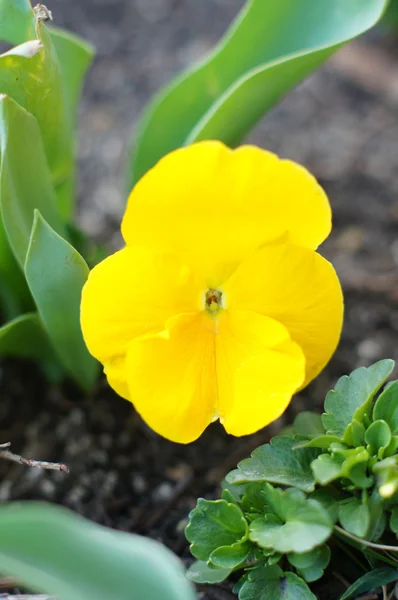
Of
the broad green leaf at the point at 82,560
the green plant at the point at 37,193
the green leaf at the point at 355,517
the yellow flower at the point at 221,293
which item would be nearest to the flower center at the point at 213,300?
the yellow flower at the point at 221,293

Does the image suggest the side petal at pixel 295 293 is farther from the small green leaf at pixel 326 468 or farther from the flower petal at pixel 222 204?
the small green leaf at pixel 326 468

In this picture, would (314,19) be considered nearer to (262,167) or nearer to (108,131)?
(262,167)

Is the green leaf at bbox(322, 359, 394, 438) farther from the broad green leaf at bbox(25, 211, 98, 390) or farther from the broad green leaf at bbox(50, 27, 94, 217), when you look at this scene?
the broad green leaf at bbox(50, 27, 94, 217)

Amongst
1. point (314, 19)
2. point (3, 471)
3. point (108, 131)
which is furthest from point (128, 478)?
point (108, 131)

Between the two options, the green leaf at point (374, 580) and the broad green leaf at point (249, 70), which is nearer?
the green leaf at point (374, 580)

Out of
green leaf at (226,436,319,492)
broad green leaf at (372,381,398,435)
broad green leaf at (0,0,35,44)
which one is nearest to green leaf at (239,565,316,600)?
green leaf at (226,436,319,492)

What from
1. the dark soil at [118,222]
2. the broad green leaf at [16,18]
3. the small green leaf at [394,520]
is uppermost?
the broad green leaf at [16,18]

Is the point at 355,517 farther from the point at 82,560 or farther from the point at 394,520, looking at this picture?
the point at 82,560
